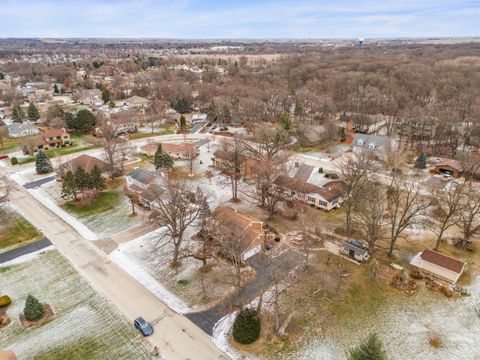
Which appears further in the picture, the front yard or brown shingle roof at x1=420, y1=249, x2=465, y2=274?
the front yard

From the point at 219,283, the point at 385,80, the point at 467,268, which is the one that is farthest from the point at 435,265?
the point at 385,80

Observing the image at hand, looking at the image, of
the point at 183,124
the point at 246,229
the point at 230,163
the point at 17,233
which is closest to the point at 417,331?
the point at 246,229

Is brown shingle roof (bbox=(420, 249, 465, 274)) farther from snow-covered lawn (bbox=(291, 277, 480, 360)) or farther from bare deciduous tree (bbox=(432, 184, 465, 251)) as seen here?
bare deciduous tree (bbox=(432, 184, 465, 251))

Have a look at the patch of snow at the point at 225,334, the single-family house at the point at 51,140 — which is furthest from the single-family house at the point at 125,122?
the patch of snow at the point at 225,334

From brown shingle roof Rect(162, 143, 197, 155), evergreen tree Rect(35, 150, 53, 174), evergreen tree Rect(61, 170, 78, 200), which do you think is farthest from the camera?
brown shingle roof Rect(162, 143, 197, 155)

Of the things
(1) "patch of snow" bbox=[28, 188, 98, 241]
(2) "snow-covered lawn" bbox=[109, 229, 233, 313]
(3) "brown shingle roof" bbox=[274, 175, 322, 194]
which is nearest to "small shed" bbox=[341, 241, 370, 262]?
(3) "brown shingle roof" bbox=[274, 175, 322, 194]

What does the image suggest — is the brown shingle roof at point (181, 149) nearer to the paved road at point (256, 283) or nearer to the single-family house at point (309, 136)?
the single-family house at point (309, 136)

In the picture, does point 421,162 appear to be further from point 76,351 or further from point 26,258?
point 26,258
